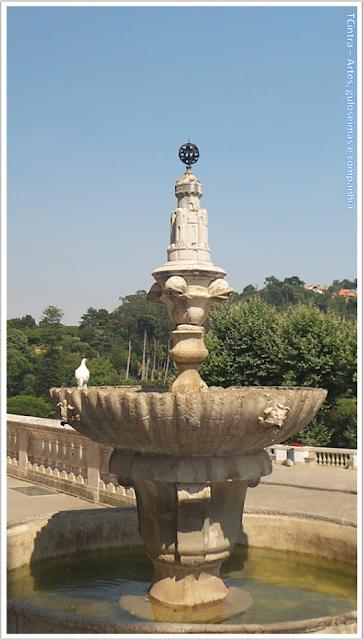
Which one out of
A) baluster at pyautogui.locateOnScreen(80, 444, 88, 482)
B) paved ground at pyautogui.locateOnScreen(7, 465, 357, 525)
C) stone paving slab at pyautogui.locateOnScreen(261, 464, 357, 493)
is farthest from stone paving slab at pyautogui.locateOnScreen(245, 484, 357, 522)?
baluster at pyautogui.locateOnScreen(80, 444, 88, 482)

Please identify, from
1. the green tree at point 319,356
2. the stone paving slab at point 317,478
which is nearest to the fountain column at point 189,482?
the stone paving slab at point 317,478

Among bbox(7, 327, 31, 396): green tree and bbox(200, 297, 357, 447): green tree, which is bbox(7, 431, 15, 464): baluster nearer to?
bbox(200, 297, 357, 447): green tree

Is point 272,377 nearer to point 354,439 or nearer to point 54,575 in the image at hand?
point 354,439

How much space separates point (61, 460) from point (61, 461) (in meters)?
0.02

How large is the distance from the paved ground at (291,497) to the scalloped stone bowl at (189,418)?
2.57m

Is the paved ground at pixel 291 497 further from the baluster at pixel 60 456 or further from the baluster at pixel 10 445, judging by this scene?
the baluster at pixel 10 445

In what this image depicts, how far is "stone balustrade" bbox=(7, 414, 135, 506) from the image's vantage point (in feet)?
32.9

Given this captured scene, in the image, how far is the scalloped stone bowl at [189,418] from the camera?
15.6 ft

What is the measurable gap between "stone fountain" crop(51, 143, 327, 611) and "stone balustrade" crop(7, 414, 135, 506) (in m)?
3.37

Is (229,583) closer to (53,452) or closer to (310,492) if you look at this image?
(53,452)

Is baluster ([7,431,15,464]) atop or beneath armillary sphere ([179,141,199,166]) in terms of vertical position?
beneath

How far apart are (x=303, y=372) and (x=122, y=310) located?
2361 inches

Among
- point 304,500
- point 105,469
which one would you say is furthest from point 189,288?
point 304,500

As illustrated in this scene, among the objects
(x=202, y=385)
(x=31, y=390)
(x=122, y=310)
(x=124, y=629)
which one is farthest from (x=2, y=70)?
(x=122, y=310)
